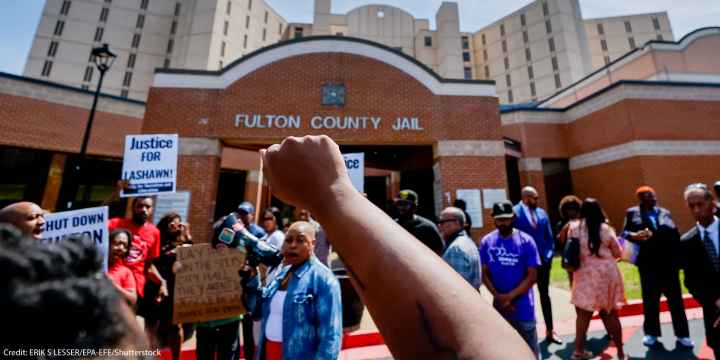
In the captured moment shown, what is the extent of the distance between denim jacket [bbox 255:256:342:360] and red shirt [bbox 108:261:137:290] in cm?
182

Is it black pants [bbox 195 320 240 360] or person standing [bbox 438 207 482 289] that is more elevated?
person standing [bbox 438 207 482 289]

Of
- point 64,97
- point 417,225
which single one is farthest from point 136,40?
point 417,225

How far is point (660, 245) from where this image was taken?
4.21 metres

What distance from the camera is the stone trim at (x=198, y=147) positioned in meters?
10.4

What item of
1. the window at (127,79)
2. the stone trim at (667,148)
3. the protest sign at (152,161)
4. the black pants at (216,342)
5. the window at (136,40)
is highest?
the window at (136,40)

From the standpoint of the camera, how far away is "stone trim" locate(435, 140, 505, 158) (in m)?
11.3

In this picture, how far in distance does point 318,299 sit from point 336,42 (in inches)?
443

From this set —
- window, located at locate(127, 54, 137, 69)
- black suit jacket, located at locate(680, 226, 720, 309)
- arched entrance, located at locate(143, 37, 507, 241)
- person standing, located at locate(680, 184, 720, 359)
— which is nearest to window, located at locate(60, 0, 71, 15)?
window, located at locate(127, 54, 137, 69)

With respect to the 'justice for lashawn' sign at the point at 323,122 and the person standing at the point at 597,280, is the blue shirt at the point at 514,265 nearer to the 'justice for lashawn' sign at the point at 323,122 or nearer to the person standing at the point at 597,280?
the person standing at the point at 597,280

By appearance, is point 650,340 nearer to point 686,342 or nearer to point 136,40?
point 686,342

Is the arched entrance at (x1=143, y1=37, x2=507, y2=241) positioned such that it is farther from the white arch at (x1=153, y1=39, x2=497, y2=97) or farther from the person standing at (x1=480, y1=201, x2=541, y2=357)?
the person standing at (x1=480, y1=201, x2=541, y2=357)

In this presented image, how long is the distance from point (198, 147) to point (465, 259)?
9966 mm

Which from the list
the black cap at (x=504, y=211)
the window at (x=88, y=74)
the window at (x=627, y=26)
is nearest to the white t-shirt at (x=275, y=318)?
the black cap at (x=504, y=211)

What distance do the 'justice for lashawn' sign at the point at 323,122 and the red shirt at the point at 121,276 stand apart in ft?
27.1
